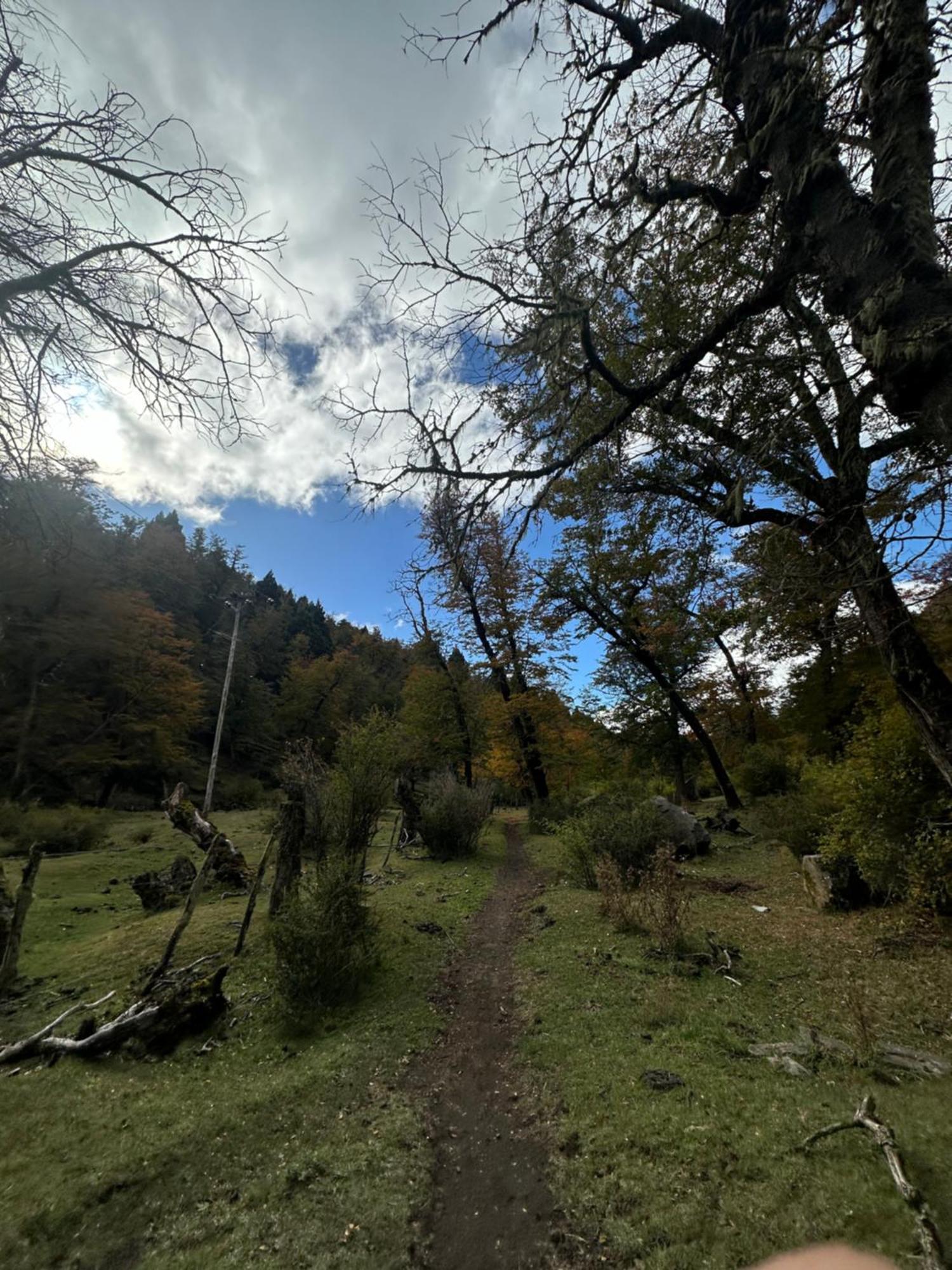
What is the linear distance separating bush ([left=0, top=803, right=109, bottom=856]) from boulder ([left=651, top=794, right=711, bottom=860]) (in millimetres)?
17901

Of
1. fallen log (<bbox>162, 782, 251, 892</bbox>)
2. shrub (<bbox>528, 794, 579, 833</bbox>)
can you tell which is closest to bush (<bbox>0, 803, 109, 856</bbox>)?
fallen log (<bbox>162, 782, 251, 892</bbox>)

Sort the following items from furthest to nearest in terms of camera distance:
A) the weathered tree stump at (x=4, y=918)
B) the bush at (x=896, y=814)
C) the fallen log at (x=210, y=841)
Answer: the fallen log at (x=210, y=841) → the weathered tree stump at (x=4, y=918) → the bush at (x=896, y=814)

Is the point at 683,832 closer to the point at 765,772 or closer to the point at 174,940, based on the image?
the point at 765,772

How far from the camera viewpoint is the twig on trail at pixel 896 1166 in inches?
79.0

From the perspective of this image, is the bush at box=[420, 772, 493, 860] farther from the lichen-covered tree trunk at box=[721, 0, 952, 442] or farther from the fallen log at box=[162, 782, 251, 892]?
the lichen-covered tree trunk at box=[721, 0, 952, 442]

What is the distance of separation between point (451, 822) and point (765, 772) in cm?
1160

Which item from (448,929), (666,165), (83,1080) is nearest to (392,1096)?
(83,1080)

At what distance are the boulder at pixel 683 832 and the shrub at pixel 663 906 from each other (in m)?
3.62

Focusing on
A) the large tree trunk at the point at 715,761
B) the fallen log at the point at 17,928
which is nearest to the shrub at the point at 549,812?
the large tree trunk at the point at 715,761

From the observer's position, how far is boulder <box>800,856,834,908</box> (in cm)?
741

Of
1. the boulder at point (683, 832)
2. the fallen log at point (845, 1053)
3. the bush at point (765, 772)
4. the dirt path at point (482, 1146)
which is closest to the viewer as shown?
the dirt path at point (482, 1146)

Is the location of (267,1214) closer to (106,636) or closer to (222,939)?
(222,939)

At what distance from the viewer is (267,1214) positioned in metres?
2.94

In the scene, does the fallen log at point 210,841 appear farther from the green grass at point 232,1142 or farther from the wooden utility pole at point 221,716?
the wooden utility pole at point 221,716
